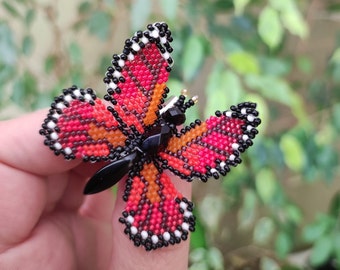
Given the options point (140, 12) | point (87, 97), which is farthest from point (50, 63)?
point (87, 97)

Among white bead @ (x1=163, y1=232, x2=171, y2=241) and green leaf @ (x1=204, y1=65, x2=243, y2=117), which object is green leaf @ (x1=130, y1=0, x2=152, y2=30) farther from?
white bead @ (x1=163, y1=232, x2=171, y2=241)

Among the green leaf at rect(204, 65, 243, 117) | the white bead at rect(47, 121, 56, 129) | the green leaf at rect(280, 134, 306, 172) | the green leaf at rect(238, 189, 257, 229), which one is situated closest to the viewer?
Result: the white bead at rect(47, 121, 56, 129)

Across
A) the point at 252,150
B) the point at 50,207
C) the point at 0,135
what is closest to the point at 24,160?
the point at 0,135

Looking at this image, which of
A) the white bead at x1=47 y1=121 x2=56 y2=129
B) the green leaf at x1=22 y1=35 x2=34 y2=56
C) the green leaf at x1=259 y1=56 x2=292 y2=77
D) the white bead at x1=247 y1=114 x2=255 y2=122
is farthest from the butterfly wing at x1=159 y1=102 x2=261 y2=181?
the green leaf at x1=22 y1=35 x2=34 y2=56

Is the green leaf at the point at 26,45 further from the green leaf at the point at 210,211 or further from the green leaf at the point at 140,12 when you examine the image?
the green leaf at the point at 210,211

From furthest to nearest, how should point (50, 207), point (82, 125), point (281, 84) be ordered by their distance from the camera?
point (281, 84) < point (50, 207) < point (82, 125)

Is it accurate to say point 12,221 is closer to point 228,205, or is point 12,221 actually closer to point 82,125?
point 82,125
